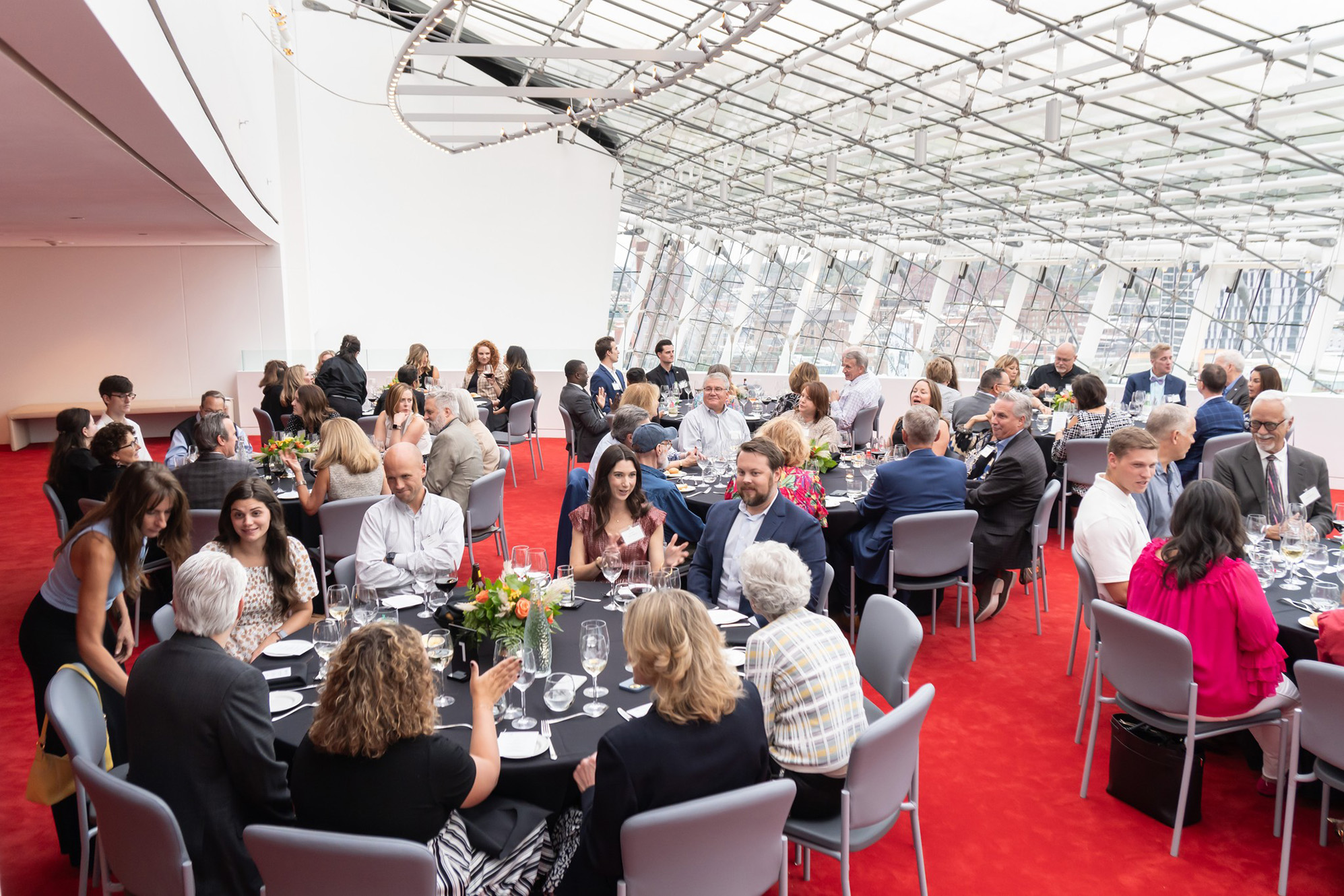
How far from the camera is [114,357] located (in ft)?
44.0

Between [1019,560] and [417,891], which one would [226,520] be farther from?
[1019,560]

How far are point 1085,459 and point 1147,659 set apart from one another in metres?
4.33

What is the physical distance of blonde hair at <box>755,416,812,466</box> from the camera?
17.0 ft

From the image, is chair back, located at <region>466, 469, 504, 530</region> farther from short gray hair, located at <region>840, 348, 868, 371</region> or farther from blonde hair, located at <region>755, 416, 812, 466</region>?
short gray hair, located at <region>840, 348, 868, 371</region>

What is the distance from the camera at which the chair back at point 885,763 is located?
2439 millimetres

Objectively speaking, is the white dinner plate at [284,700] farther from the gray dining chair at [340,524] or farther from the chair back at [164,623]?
the gray dining chair at [340,524]

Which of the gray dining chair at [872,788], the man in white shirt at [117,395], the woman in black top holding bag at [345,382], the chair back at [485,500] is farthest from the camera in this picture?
the woman in black top holding bag at [345,382]

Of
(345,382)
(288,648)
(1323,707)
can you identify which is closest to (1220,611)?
(1323,707)

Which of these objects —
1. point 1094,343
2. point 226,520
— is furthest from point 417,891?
point 1094,343

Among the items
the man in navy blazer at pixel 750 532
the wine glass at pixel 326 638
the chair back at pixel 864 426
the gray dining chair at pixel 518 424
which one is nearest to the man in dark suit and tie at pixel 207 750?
the wine glass at pixel 326 638

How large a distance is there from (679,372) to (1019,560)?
6577 mm

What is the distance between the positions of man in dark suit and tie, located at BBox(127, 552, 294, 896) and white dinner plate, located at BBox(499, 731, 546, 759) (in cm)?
59

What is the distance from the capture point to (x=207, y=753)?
227cm

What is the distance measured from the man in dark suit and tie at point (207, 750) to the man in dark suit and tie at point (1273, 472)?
512 cm
